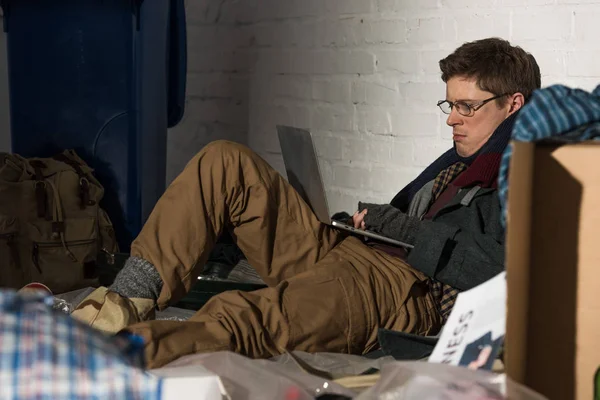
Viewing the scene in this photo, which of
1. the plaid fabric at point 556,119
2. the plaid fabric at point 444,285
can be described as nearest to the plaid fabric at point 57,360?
the plaid fabric at point 556,119

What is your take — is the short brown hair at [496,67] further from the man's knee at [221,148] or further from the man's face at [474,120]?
the man's knee at [221,148]

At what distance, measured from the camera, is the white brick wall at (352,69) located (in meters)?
2.52

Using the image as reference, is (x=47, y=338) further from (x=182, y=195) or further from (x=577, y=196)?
(x=182, y=195)

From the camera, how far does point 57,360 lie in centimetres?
90

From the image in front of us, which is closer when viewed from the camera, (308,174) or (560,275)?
(560,275)

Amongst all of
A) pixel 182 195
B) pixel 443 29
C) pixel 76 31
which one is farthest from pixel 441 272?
pixel 76 31

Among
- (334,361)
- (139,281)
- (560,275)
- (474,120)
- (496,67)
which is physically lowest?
(334,361)

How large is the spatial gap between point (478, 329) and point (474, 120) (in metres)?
1.07

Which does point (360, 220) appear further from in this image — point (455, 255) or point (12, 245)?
point (12, 245)

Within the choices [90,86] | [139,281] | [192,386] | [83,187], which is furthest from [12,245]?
[192,386]

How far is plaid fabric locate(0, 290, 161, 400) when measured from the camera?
0.89 m

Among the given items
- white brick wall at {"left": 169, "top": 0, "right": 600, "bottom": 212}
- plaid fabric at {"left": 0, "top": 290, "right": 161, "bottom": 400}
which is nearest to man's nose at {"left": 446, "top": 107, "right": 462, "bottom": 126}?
white brick wall at {"left": 169, "top": 0, "right": 600, "bottom": 212}

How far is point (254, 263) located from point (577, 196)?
115cm

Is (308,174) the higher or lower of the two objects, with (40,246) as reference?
higher
